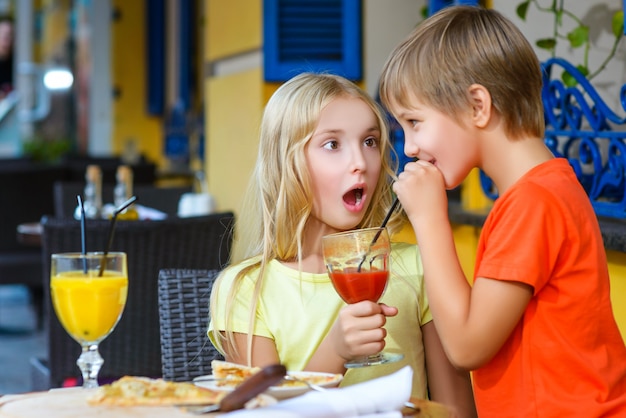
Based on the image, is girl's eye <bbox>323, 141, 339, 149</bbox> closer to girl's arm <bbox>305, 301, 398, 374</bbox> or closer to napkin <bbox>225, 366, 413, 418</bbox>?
girl's arm <bbox>305, 301, 398, 374</bbox>

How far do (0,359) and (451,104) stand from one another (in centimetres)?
470

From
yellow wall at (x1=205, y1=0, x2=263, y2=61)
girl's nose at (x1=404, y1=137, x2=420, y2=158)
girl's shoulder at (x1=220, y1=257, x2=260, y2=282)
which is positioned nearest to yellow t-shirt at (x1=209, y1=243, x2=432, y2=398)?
girl's shoulder at (x1=220, y1=257, x2=260, y2=282)

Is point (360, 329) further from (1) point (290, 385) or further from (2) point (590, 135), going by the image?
(2) point (590, 135)

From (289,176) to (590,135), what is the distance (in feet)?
3.46

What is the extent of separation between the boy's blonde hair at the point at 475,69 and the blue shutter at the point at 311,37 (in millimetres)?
2457

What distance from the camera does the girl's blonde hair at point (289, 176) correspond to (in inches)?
69.9

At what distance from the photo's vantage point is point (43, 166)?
258 inches

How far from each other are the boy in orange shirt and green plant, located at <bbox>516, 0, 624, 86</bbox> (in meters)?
1.20

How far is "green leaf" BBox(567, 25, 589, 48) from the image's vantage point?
2674 millimetres

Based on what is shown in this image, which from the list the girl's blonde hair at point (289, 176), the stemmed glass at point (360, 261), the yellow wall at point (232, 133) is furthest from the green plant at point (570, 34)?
the yellow wall at point (232, 133)

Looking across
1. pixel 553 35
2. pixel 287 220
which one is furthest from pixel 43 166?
pixel 287 220

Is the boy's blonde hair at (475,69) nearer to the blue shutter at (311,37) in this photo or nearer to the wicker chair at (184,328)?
the wicker chair at (184,328)


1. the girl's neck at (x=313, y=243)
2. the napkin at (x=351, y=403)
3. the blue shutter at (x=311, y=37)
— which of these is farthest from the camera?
the blue shutter at (x=311, y=37)

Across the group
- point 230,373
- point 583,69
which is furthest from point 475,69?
point 583,69
